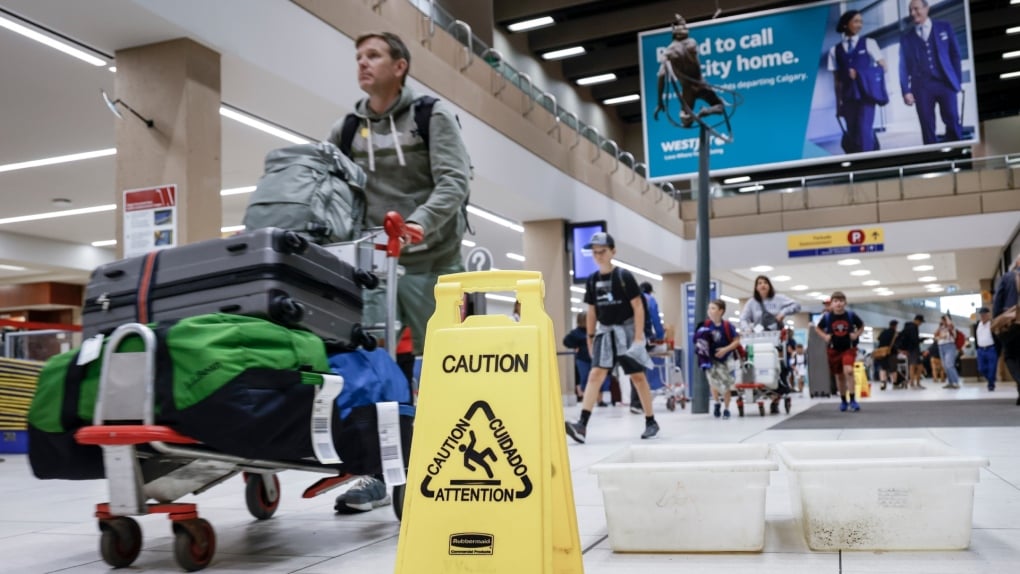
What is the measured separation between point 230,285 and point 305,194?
586mm

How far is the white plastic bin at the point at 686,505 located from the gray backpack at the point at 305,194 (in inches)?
50.1

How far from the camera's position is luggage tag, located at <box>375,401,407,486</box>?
267cm

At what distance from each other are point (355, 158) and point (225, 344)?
153cm

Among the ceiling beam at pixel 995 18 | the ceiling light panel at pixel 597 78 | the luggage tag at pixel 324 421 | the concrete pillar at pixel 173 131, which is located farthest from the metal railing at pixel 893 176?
the luggage tag at pixel 324 421

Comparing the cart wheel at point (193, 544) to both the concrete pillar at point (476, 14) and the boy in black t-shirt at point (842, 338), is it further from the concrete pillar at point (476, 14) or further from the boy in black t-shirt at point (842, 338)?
the concrete pillar at point (476, 14)

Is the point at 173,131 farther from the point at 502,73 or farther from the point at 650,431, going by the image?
the point at 502,73

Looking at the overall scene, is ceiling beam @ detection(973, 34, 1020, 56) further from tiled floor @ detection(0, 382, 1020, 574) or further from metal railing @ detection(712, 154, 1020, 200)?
tiled floor @ detection(0, 382, 1020, 574)

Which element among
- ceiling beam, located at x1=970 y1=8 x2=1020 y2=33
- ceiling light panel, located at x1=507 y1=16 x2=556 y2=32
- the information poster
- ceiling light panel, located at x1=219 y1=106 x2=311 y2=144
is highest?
ceiling beam, located at x1=970 y1=8 x2=1020 y2=33

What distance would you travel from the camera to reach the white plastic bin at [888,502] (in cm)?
235

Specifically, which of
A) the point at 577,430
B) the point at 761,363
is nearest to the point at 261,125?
the point at 577,430

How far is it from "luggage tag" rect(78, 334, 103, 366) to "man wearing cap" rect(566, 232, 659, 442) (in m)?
4.68

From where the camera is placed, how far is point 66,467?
240cm

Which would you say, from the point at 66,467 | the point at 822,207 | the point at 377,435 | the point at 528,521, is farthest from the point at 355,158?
the point at 822,207

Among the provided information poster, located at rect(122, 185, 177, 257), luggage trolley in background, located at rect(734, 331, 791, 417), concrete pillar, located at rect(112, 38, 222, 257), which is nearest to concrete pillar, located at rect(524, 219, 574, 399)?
luggage trolley in background, located at rect(734, 331, 791, 417)
